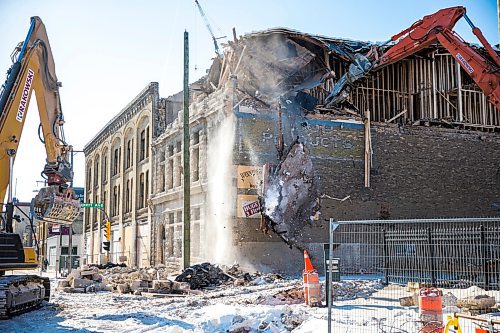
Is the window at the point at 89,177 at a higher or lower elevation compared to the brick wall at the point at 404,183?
higher

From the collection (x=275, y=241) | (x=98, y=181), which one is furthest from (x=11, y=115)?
(x=98, y=181)

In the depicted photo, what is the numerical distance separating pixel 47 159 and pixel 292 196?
1121 centimetres

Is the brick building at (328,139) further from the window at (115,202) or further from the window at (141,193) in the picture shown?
the window at (115,202)

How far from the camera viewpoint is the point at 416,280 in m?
12.0

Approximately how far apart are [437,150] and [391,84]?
374cm

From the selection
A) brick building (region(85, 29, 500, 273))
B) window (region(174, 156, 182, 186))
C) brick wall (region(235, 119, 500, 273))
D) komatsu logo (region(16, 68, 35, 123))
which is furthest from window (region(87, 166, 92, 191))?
komatsu logo (region(16, 68, 35, 123))

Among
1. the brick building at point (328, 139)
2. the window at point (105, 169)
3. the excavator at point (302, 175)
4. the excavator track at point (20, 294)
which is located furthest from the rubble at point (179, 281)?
the window at point (105, 169)

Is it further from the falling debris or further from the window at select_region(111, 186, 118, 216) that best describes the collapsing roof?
the window at select_region(111, 186, 118, 216)

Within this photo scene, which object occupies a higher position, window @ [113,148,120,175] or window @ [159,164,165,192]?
window @ [113,148,120,175]

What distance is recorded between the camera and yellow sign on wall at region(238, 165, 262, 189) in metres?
23.8

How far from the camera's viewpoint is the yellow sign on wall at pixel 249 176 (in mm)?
23797

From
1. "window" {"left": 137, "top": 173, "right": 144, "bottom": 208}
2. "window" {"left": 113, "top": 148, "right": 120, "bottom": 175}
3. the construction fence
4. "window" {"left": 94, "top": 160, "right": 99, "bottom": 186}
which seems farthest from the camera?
"window" {"left": 94, "top": 160, "right": 99, "bottom": 186}

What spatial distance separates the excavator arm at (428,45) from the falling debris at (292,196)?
3257mm

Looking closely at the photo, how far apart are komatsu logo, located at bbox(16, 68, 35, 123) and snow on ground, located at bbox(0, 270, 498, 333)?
4.58 metres
